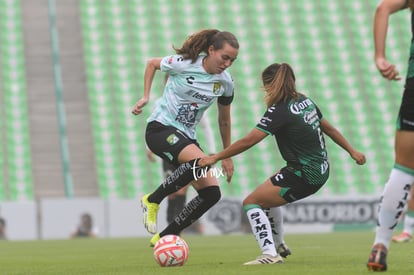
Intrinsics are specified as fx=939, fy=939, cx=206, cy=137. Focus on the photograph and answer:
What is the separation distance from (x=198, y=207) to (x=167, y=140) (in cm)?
60

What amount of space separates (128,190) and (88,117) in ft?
9.58

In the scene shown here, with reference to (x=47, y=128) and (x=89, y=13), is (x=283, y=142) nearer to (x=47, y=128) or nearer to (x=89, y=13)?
(x=47, y=128)

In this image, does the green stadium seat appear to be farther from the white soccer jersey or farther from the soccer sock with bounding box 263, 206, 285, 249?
the soccer sock with bounding box 263, 206, 285, 249

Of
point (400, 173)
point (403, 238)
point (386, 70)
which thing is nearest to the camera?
point (386, 70)

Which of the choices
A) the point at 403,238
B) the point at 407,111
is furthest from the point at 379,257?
the point at 403,238

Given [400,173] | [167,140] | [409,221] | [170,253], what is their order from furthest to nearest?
[409,221] < [167,140] < [170,253] < [400,173]

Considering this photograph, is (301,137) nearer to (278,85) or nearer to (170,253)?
(278,85)

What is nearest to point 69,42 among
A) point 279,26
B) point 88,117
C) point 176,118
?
point 88,117

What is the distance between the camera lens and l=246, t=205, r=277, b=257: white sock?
6691 millimetres

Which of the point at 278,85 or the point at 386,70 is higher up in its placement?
the point at 386,70

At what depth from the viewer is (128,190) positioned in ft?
66.2

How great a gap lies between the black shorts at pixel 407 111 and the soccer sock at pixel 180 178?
2.29m

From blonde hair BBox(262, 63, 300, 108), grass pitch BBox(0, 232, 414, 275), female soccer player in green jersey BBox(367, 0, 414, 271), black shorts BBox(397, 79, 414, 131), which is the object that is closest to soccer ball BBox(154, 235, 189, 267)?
grass pitch BBox(0, 232, 414, 275)

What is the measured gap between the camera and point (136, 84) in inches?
909
